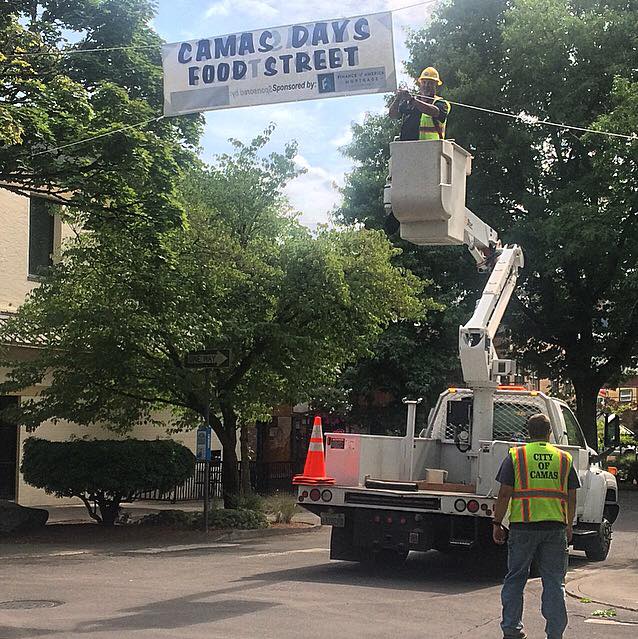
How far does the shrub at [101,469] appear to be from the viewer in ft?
59.4

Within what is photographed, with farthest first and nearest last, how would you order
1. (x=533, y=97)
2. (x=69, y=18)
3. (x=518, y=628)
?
1. (x=533, y=97)
2. (x=69, y=18)
3. (x=518, y=628)

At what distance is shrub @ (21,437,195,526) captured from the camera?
59.4 ft

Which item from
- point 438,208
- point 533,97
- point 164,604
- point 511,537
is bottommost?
point 164,604

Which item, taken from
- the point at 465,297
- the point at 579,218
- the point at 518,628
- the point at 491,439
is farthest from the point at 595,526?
the point at 465,297

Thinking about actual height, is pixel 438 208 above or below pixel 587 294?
below

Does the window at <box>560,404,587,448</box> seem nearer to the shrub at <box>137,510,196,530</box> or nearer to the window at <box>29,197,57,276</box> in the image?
the shrub at <box>137,510,196,530</box>

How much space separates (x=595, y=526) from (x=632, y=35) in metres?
19.8

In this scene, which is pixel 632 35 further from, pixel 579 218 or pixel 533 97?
pixel 579 218

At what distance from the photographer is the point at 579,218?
28562 millimetres

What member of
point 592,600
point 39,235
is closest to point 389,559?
point 592,600

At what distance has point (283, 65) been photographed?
10781mm

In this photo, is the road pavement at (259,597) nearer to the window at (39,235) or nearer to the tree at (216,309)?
the tree at (216,309)

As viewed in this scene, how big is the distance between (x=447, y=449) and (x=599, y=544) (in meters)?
2.35

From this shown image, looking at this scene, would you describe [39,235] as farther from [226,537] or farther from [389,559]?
[389,559]
